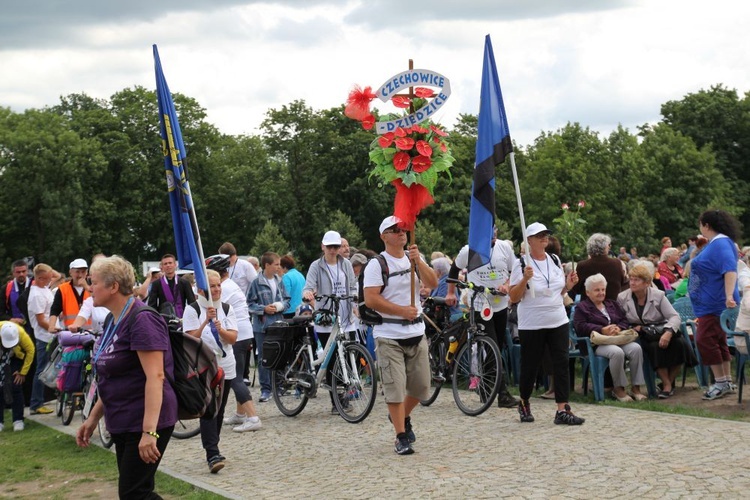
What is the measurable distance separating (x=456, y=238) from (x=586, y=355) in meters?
51.3

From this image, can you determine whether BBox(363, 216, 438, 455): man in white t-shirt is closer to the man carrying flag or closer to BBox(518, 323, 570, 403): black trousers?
the man carrying flag

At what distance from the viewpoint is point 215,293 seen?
30.6 ft

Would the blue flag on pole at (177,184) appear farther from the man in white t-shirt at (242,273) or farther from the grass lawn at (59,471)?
the man in white t-shirt at (242,273)

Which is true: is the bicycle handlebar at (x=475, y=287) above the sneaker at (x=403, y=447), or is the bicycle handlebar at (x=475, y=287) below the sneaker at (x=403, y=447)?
above

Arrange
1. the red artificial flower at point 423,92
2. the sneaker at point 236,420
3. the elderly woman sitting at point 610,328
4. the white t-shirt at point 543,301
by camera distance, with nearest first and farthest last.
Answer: the red artificial flower at point 423,92 < the white t-shirt at point 543,301 < the sneaker at point 236,420 < the elderly woman sitting at point 610,328

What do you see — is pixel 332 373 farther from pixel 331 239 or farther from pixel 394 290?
pixel 394 290

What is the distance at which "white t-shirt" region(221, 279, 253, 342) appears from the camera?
9.77m

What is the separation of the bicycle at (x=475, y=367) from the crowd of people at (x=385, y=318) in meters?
0.29

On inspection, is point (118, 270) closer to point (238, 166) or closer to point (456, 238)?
point (456, 238)

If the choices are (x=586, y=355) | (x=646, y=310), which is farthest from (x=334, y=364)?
(x=646, y=310)

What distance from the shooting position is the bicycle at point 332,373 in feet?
35.6

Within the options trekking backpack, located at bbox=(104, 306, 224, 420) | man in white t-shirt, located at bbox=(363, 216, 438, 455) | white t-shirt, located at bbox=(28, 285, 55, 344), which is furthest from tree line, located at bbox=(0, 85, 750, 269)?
trekking backpack, located at bbox=(104, 306, 224, 420)

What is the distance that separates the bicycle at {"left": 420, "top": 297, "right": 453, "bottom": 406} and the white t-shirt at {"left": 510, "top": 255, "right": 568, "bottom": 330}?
138cm

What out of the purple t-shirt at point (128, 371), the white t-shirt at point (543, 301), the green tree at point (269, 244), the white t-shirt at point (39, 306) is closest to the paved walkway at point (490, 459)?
the white t-shirt at point (543, 301)
